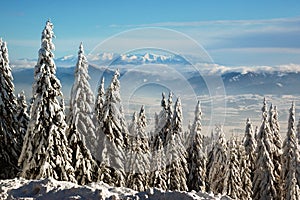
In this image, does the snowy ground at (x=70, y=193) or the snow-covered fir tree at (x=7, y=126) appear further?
the snow-covered fir tree at (x=7, y=126)

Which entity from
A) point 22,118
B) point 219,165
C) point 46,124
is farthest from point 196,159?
point 46,124

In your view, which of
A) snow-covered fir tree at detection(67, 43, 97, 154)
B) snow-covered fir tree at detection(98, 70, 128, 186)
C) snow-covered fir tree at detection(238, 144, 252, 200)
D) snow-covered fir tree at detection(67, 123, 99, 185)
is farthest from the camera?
snow-covered fir tree at detection(238, 144, 252, 200)

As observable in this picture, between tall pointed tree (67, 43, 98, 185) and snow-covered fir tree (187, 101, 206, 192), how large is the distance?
15.8 metres

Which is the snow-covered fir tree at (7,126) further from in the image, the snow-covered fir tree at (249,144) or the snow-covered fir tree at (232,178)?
the snow-covered fir tree at (249,144)

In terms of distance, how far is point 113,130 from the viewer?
29203 mm

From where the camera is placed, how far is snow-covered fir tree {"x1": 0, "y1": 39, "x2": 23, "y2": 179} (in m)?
27.0

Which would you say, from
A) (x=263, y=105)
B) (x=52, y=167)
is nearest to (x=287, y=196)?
(x=263, y=105)

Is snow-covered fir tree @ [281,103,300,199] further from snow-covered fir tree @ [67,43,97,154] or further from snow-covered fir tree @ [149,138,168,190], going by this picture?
snow-covered fir tree @ [67,43,97,154]

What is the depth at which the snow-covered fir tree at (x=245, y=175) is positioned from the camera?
132ft

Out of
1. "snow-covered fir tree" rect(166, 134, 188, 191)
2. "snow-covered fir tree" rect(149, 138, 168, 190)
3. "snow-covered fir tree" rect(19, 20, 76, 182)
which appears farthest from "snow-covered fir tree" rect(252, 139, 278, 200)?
"snow-covered fir tree" rect(19, 20, 76, 182)

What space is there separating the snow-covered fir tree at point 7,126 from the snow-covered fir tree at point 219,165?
18530mm

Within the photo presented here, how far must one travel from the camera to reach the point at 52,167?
22.4 meters

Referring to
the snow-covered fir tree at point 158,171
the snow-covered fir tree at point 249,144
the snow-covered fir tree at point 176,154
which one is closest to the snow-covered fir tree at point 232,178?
the snow-covered fir tree at point 176,154

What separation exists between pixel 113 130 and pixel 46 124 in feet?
24.1
